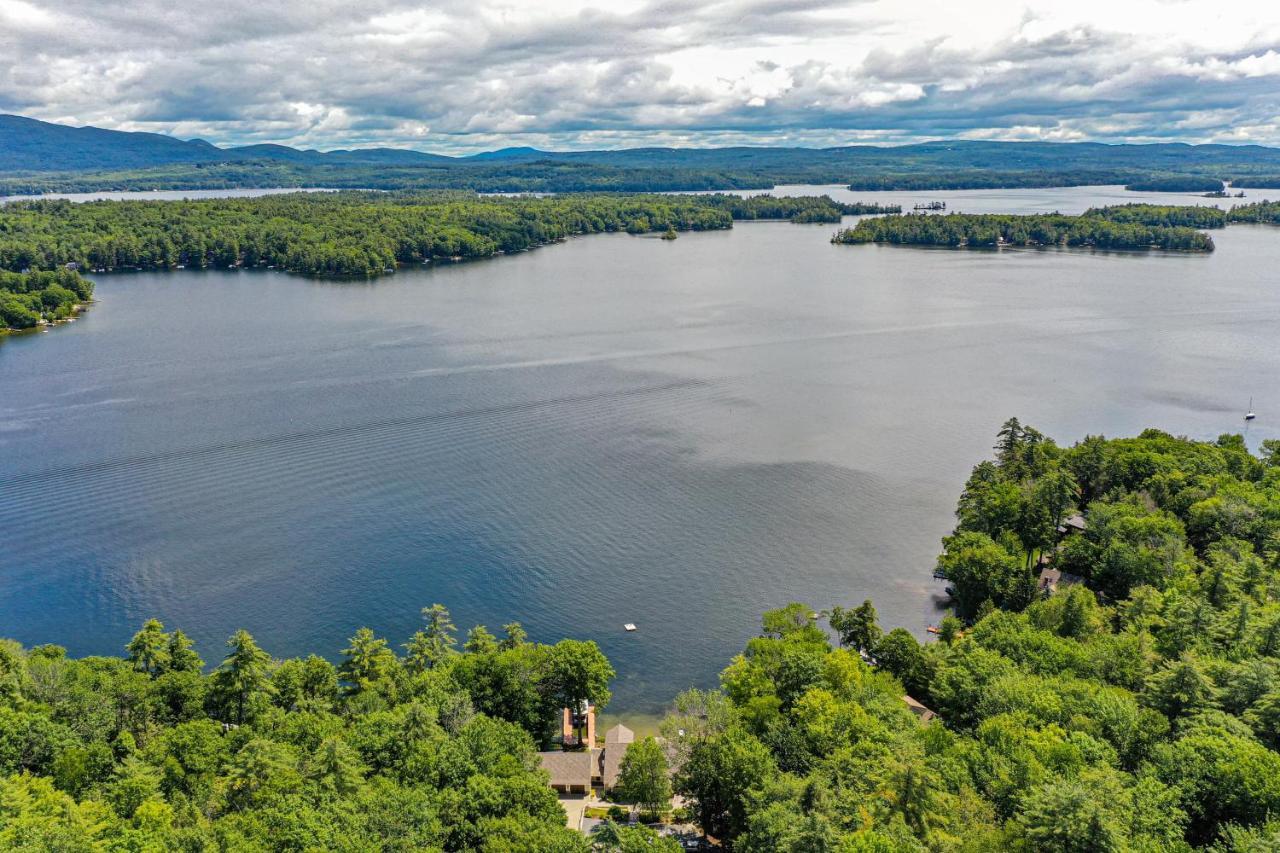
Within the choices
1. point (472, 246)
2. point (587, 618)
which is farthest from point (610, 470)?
point (472, 246)

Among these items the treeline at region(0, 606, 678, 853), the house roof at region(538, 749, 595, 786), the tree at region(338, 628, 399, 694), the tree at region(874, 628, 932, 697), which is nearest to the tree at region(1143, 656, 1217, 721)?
the tree at region(874, 628, 932, 697)

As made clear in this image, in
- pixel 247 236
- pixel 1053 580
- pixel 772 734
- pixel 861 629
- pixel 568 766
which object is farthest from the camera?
pixel 247 236

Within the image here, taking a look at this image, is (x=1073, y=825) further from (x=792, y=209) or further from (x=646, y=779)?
(x=792, y=209)

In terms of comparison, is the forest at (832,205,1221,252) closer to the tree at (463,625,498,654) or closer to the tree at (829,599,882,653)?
the tree at (829,599,882,653)

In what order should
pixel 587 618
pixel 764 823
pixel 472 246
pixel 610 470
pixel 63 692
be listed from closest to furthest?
pixel 764 823 → pixel 63 692 → pixel 587 618 → pixel 610 470 → pixel 472 246

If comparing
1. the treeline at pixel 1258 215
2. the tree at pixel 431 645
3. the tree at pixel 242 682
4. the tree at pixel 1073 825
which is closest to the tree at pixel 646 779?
the tree at pixel 431 645

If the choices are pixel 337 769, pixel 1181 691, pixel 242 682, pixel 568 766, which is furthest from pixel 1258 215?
pixel 337 769

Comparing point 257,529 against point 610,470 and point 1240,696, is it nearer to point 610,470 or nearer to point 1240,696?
point 610,470
